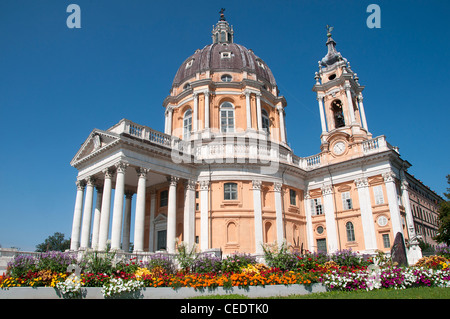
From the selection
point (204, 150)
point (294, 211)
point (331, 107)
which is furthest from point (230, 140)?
point (331, 107)

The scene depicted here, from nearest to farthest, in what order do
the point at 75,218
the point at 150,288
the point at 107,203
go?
the point at 150,288
the point at 107,203
the point at 75,218

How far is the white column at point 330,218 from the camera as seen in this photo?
29047mm

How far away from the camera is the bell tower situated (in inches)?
1238

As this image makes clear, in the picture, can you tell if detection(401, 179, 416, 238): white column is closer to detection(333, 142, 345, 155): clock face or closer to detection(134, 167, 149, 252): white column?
detection(333, 142, 345, 155): clock face

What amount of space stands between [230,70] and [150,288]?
2796cm

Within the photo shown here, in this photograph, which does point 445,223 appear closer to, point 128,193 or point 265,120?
point 265,120

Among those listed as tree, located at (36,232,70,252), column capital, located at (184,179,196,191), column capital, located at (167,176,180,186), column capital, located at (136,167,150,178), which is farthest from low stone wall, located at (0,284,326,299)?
tree, located at (36,232,70,252)

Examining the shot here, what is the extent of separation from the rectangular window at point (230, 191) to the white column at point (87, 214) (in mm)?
10336

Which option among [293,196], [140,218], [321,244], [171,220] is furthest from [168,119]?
[321,244]

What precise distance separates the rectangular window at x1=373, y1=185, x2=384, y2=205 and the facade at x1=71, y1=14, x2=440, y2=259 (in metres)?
0.08

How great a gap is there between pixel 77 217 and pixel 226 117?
17.2m

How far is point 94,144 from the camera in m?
25.1
